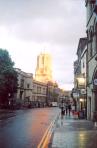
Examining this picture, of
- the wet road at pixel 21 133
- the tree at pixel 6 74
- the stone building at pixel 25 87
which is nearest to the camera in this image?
the wet road at pixel 21 133

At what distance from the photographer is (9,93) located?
279ft

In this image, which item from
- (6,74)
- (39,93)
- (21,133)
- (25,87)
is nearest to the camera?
(21,133)

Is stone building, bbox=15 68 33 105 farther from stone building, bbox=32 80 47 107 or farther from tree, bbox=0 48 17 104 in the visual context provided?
tree, bbox=0 48 17 104

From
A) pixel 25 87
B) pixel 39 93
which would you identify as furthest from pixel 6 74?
pixel 39 93

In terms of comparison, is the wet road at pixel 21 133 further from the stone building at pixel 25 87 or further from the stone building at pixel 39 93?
the stone building at pixel 39 93

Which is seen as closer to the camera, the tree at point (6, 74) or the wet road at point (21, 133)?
the wet road at point (21, 133)

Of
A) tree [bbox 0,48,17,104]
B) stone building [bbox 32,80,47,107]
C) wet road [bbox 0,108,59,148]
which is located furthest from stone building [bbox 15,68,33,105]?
wet road [bbox 0,108,59,148]

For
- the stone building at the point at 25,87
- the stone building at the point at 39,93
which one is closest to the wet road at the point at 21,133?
the stone building at the point at 25,87

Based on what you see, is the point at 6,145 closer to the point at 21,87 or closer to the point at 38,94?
the point at 21,87

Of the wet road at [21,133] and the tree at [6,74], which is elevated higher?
the tree at [6,74]

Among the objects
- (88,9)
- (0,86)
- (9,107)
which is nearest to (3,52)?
(0,86)

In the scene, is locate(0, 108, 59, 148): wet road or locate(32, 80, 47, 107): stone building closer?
locate(0, 108, 59, 148): wet road

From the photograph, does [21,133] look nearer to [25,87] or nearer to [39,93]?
[25,87]

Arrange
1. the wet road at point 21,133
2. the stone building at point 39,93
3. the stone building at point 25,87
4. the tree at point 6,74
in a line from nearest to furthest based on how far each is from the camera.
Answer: the wet road at point 21,133, the tree at point 6,74, the stone building at point 25,87, the stone building at point 39,93
